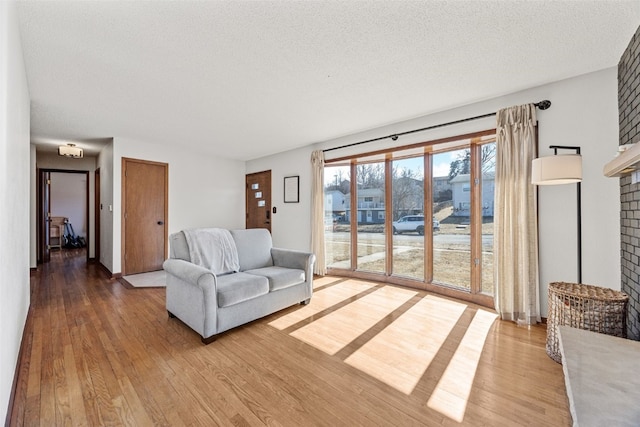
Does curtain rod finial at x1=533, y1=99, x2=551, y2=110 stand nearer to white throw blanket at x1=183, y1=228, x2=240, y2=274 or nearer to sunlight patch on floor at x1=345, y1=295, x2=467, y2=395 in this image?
sunlight patch on floor at x1=345, y1=295, x2=467, y2=395

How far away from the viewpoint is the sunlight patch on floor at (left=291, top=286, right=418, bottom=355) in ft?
7.66

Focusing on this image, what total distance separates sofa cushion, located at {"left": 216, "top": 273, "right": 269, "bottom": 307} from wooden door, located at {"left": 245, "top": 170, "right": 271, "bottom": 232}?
10.2 feet

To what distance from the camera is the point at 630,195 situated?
79.6 inches

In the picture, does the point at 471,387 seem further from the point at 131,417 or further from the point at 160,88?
the point at 160,88

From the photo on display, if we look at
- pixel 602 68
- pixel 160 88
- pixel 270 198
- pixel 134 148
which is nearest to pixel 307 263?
pixel 160 88

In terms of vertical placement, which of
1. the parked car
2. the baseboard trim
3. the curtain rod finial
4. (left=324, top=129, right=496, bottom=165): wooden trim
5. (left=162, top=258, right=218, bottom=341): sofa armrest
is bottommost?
the baseboard trim

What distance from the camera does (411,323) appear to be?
8.80 ft

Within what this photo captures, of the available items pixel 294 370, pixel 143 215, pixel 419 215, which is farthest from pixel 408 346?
pixel 143 215

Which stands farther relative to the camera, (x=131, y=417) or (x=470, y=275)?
(x=470, y=275)

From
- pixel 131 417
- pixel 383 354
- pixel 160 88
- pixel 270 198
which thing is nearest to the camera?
pixel 131 417

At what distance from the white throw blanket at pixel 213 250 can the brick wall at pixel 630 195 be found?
135 inches

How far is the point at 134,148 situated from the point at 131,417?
14.7 feet

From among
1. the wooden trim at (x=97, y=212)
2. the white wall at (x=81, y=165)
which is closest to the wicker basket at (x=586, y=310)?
the wooden trim at (x=97, y=212)

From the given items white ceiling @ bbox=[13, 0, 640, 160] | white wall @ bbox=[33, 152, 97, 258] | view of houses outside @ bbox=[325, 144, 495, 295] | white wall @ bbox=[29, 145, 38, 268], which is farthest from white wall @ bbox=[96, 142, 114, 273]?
view of houses outside @ bbox=[325, 144, 495, 295]
